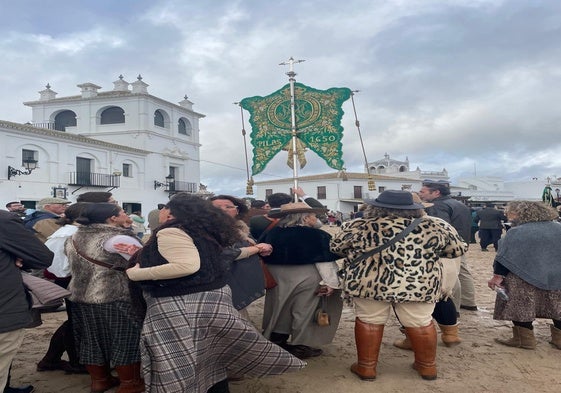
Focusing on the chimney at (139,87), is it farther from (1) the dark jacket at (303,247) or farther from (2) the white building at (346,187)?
(1) the dark jacket at (303,247)

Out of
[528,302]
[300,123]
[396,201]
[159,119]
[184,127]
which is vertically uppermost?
[159,119]

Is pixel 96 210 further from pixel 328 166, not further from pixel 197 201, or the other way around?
pixel 328 166

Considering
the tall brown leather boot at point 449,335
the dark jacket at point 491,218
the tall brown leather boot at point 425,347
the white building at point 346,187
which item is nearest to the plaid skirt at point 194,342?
the tall brown leather boot at point 425,347

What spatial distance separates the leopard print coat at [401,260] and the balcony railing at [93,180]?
23.8 m

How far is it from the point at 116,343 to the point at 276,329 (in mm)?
1379

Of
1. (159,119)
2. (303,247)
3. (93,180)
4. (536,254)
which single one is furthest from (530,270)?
(159,119)

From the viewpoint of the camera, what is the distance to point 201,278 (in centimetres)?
243

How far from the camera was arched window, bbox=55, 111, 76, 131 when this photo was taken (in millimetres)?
30547

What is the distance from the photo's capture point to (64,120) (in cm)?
3070

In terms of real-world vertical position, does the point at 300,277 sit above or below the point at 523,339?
above

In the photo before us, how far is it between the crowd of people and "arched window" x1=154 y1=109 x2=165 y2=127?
89.8 feet

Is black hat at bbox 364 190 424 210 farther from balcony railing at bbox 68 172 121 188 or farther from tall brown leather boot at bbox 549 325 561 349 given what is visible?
balcony railing at bbox 68 172 121 188

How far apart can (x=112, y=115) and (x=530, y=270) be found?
3047cm

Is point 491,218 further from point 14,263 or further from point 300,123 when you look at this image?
point 14,263
